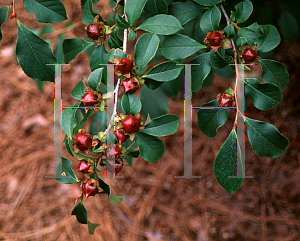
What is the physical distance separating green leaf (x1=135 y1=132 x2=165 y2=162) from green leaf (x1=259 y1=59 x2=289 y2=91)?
226mm

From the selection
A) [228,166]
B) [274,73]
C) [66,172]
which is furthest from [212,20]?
[66,172]

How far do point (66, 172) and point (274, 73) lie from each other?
388mm

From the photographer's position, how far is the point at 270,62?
18.1 inches

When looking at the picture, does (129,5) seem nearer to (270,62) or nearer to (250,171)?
(270,62)

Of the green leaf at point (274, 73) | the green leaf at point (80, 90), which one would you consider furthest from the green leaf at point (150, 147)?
the green leaf at point (274, 73)

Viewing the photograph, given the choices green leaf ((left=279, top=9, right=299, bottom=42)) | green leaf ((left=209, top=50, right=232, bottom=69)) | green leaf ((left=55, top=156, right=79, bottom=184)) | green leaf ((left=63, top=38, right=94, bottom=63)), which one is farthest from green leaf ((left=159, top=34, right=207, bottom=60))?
green leaf ((left=279, top=9, right=299, bottom=42))

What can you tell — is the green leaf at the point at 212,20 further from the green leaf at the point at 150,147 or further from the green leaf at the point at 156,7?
the green leaf at the point at 150,147

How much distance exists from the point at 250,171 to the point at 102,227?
0.63 metres

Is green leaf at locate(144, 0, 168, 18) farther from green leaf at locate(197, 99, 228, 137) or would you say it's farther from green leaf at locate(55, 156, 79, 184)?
green leaf at locate(55, 156, 79, 184)

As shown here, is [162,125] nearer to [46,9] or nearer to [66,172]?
[66,172]

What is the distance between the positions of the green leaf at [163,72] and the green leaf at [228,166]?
144 millimetres

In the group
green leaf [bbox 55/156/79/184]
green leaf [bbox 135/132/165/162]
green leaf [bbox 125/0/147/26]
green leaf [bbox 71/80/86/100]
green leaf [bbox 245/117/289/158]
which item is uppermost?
green leaf [bbox 125/0/147/26]

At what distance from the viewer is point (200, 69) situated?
1.58ft

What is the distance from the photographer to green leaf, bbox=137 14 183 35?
1.36 feet
